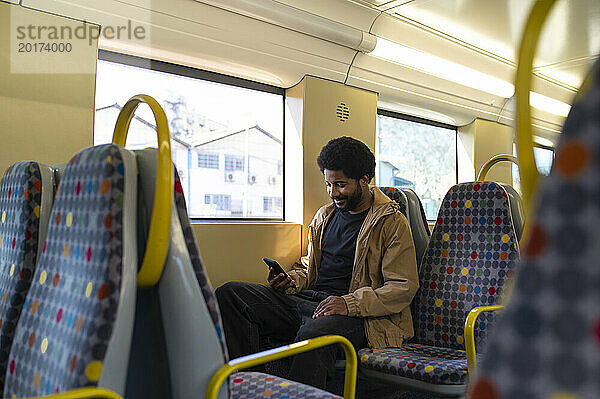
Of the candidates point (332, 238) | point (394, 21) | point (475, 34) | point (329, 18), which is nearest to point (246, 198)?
point (332, 238)

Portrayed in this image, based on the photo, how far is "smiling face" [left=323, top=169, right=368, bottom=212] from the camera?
9.21 ft

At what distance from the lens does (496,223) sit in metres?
2.43

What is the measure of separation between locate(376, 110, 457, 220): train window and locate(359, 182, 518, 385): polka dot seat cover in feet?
6.67

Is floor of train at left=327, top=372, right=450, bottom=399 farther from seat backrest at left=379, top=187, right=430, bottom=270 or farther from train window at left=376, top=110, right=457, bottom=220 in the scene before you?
train window at left=376, top=110, right=457, bottom=220

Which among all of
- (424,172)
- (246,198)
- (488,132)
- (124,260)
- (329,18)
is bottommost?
(124,260)

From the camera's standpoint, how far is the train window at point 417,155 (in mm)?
4746

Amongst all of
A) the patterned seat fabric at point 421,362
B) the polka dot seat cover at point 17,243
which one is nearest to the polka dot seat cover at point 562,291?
the polka dot seat cover at point 17,243

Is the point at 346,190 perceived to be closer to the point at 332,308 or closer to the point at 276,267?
the point at 276,267

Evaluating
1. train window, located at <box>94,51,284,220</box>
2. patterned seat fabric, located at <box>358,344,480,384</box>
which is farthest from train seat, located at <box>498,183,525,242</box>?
train window, located at <box>94,51,284,220</box>

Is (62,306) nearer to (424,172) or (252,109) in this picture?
(252,109)

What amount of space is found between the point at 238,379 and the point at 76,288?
0.68 m

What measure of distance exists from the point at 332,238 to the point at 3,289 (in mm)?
1683

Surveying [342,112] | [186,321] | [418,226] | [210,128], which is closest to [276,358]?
[186,321]

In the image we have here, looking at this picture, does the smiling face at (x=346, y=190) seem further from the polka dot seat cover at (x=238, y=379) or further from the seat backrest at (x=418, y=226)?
the polka dot seat cover at (x=238, y=379)
